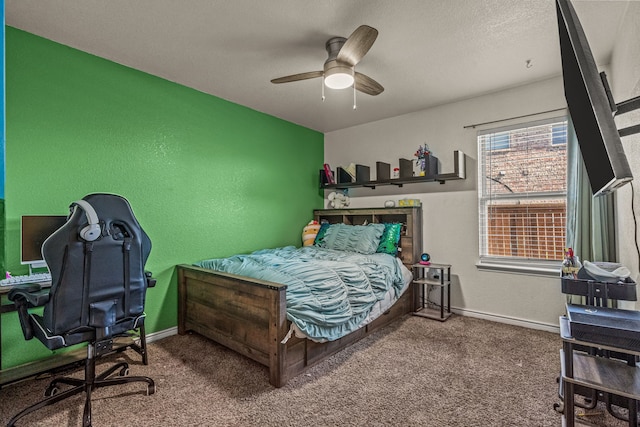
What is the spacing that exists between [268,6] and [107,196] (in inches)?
60.5

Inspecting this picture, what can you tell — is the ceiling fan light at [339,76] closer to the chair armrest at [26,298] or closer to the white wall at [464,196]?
the white wall at [464,196]

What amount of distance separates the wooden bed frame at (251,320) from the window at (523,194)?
1.29 m

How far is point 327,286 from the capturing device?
2.31 meters

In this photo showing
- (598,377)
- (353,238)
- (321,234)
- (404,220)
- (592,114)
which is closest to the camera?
(592,114)

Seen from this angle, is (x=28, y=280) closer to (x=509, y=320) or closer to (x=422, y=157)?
(x=422, y=157)

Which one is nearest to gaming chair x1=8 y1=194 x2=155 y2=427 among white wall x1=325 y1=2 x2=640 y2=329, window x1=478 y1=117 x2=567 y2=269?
white wall x1=325 y1=2 x2=640 y2=329

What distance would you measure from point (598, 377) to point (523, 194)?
2.21m

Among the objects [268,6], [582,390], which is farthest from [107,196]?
[582,390]

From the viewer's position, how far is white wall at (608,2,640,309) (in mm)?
1759

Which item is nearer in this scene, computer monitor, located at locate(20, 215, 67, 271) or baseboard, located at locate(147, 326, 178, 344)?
computer monitor, located at locate(20, 215, 67, 271)

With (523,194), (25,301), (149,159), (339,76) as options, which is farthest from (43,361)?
(523,194)

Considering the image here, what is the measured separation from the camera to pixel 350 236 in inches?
148

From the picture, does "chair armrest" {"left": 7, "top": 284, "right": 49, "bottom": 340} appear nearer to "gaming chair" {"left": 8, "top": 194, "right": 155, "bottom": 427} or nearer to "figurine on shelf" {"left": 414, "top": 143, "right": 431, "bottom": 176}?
"gaming chair" {"left": 8, "top": 194, "right": 155, "bottom": 427}

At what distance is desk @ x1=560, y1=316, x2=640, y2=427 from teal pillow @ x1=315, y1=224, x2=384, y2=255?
7.15 feet
